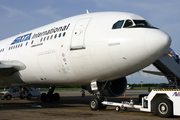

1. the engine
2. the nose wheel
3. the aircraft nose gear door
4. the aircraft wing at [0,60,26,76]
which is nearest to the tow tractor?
the nose wheel

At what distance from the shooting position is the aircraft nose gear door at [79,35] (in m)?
10.8

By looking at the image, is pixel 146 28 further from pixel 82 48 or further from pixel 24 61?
Answer: pixel 24 61

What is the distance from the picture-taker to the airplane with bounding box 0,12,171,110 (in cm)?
935

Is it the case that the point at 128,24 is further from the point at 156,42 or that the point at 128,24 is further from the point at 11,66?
the point at 11,66

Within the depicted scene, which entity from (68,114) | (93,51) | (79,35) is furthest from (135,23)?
(68,114)

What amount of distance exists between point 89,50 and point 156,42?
10.2 feet

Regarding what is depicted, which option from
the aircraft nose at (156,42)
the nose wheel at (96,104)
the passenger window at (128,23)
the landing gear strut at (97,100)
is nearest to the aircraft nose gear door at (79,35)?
the passenger window at (128,23)

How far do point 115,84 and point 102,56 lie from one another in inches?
163

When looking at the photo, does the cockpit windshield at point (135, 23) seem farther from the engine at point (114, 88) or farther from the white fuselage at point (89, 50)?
the engine at point (114, 88)

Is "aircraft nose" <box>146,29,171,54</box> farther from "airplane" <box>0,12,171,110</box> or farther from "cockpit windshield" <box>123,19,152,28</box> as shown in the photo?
"cockpit windshield" <box>123,19,152,28</box>

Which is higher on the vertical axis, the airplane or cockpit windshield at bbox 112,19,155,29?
cockpit windshield at bbox 112,19,155,29

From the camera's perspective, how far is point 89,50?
10398 mm

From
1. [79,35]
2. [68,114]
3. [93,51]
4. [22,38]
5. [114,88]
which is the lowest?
[68,114]

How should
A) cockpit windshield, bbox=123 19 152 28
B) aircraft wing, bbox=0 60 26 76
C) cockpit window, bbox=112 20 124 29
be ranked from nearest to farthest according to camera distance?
cockpit windshield, bbox=123 19 152 28, cockpit window, bbox=112 20 124 29, aircraft wing, bbox=0 60 26 76
